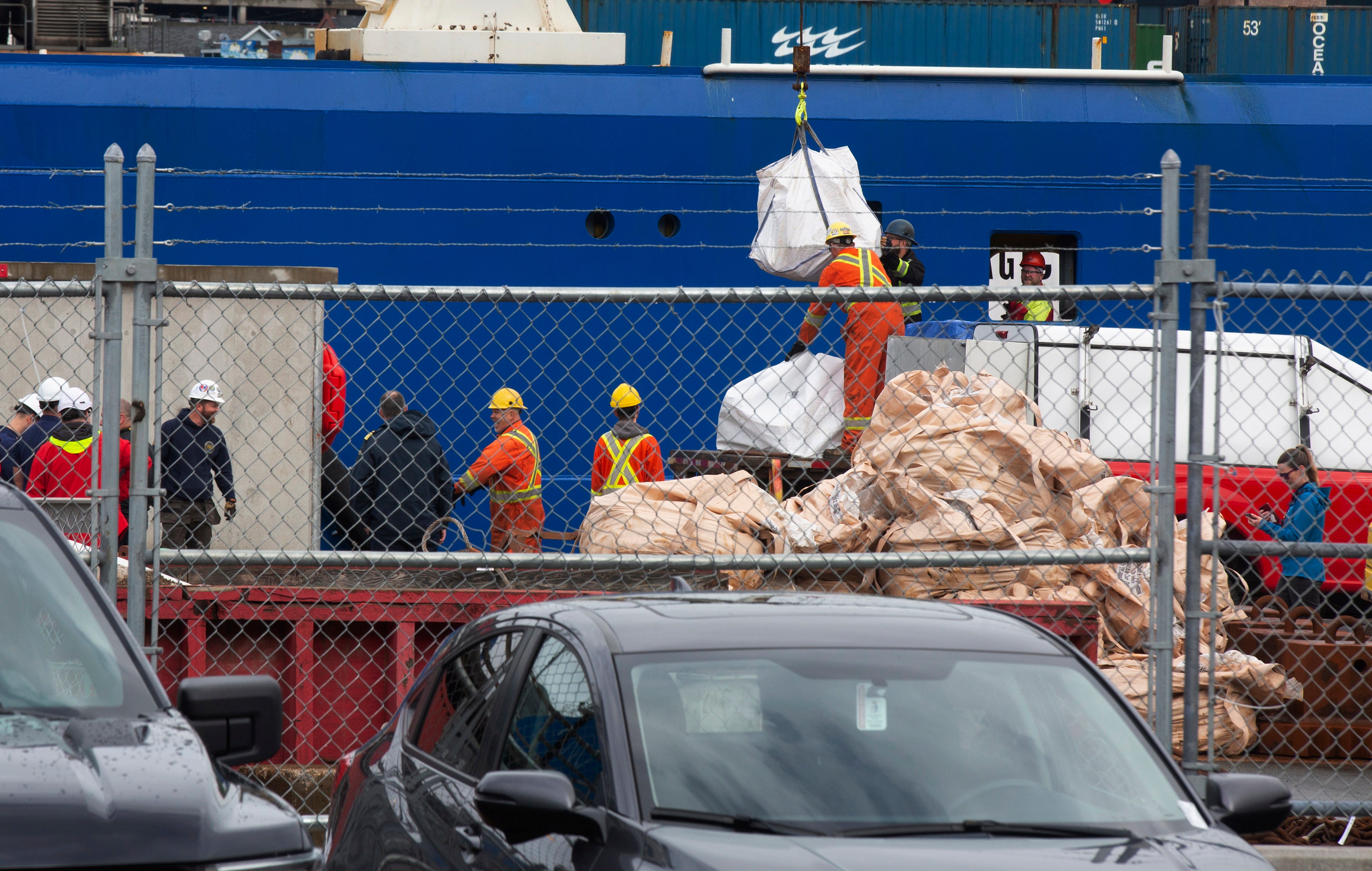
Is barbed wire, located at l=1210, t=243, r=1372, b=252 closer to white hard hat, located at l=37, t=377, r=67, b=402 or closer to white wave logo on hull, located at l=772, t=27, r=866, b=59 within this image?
white wave logo on hull, located at l=772, t=27, r=866, b=59

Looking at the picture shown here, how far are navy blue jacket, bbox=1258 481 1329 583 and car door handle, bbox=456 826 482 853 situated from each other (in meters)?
6.82

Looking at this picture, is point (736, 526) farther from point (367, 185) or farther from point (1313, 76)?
point (1313, 76)

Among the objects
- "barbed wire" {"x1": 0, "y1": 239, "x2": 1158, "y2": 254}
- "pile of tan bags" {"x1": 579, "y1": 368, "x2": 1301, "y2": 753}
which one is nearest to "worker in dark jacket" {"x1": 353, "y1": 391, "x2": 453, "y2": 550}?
"pile of tan bags" {"x1": 579, "y1": 368, "x2": 1301, "y2": 753}

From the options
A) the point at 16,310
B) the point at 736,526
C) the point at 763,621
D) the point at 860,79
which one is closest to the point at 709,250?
the point at 860,79

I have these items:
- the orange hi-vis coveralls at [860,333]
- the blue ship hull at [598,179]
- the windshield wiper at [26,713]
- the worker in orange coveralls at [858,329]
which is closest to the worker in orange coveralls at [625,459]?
the worker in orange coveralls at [858,329]

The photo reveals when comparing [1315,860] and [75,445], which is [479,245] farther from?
[1315,860]

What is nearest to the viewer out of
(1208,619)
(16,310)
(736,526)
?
(1208,619)

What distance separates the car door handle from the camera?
10.7 feet

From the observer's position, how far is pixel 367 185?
49.0 ft

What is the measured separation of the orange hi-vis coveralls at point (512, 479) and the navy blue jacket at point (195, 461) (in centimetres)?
165

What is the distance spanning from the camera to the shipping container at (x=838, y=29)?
770 inches

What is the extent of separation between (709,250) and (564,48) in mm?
3152

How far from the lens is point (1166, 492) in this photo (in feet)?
16.2

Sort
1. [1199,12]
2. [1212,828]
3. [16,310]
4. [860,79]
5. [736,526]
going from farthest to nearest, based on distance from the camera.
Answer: [1199,12]
[860,79]
[16,310]
[736,526]
[1212,828]
